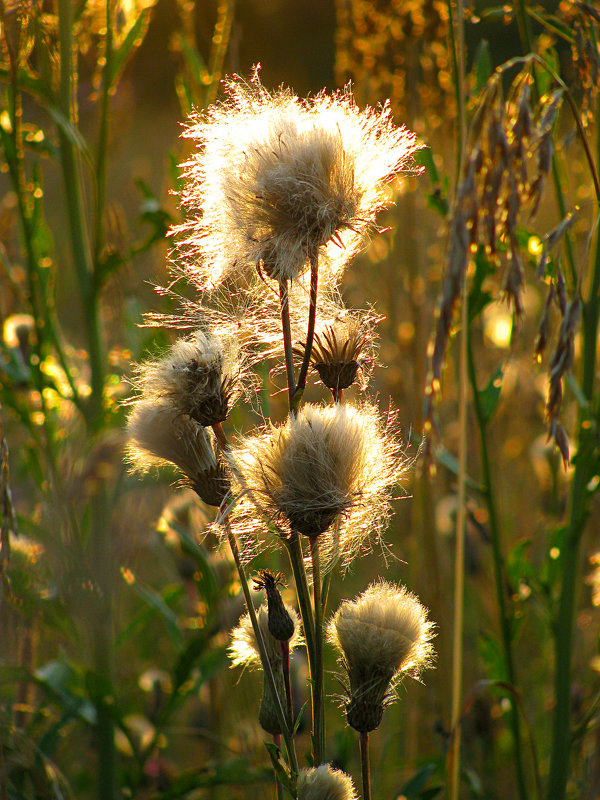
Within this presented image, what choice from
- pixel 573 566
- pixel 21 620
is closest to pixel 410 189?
pixel 573 566

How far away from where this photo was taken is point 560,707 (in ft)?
3.77

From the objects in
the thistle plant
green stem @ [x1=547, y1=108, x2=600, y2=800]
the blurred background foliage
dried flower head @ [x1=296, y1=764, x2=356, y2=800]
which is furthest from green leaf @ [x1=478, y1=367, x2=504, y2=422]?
dried flower head @ [x1=296, y1=764, x2=356, y2=800]

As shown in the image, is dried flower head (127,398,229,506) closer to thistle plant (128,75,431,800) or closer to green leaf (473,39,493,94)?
thistle plant (128,75,431,800)

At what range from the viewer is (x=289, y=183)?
0.76 m

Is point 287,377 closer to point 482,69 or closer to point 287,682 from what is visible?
point 287,682

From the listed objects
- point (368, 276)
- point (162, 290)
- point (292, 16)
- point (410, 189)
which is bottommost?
point (162, 290)

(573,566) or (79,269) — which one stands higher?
(79,269)

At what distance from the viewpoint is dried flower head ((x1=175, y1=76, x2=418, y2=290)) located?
2.50 ft

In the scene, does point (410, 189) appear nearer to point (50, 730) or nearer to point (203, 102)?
point (203, 102)

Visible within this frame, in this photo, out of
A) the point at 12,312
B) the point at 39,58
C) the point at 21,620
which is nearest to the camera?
the point at 21,620

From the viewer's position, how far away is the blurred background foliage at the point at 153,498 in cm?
100

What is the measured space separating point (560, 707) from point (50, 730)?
3.06ft

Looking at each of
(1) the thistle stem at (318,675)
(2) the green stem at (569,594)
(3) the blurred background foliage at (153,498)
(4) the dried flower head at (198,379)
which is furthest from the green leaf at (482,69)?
(1) the thistle stem at (318,675)

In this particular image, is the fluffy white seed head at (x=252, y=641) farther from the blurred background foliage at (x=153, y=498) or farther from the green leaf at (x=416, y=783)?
the green leaf at (x=416, y=783)
